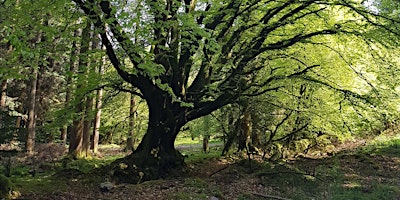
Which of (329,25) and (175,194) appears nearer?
(175,194)

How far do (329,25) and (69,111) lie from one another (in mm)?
7805

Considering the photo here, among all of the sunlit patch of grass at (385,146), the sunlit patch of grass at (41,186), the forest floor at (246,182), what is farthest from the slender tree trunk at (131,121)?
the sunlit patch of grass at (385,146)

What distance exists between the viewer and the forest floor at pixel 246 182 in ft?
25.7

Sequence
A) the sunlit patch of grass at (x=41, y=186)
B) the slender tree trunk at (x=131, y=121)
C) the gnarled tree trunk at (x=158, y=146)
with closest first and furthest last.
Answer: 1. the sunlit patch of grass at (x=41, y=186)
2. the gnarled tree trunk at (x=158, y=146)
3. the slender tree trunk at (x=131, y=121)

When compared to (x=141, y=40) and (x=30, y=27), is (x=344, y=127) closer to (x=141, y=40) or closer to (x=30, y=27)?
(x=141, y=40)

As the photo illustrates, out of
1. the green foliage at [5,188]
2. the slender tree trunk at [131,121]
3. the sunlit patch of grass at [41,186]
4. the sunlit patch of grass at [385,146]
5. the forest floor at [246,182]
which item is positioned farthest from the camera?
the sunlit patch of grass at [385,146]

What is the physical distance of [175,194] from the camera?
7.77m

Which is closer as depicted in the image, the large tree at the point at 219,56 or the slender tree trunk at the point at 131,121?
the large tree at the point at 219,56

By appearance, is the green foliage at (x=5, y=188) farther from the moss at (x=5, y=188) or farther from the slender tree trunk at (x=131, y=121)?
the slender tree trunk at (x=131, y=121)

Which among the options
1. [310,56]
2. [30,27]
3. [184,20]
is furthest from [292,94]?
[30,27]

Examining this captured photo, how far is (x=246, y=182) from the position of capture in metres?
9.98

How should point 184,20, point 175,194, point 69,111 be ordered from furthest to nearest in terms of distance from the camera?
point 69,111, point 175,194, point 184,20

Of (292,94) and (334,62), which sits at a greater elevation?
(334,62)

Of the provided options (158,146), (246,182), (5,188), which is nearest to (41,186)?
(5,188)
